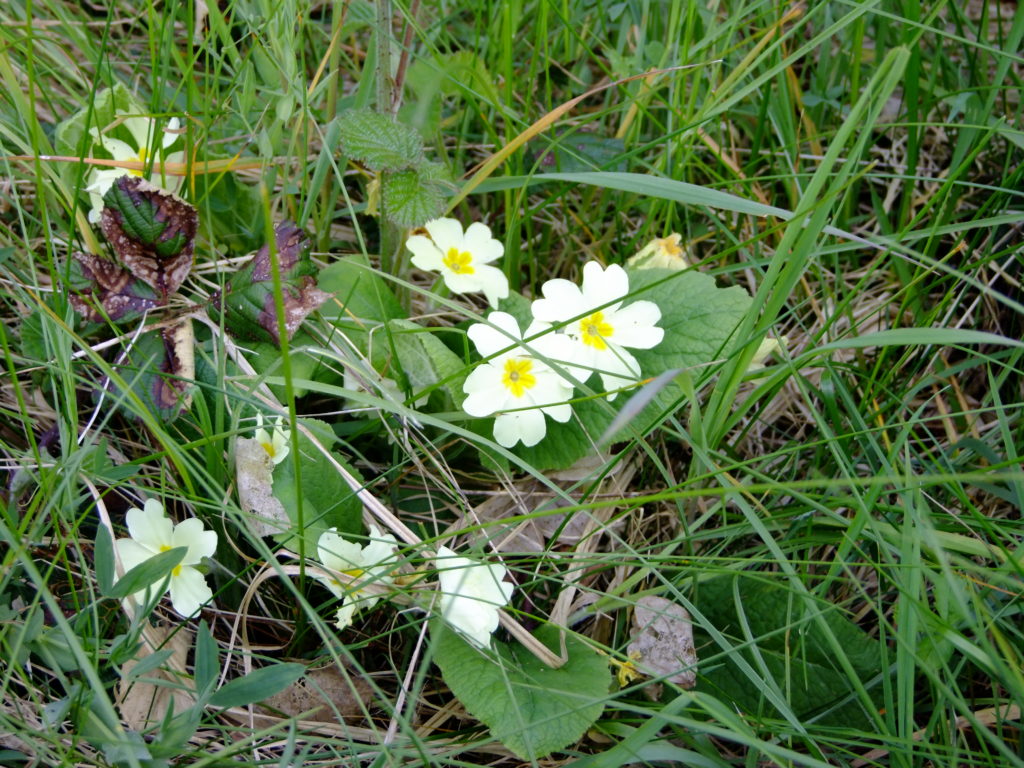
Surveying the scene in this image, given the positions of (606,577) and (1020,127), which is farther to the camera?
(1020,127)

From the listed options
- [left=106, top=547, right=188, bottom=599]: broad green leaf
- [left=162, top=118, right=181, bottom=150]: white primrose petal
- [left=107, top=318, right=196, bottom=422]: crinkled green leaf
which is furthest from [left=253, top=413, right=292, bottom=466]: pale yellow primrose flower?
[left=162, top=118, right=181, bottom=150]: white primrose petal

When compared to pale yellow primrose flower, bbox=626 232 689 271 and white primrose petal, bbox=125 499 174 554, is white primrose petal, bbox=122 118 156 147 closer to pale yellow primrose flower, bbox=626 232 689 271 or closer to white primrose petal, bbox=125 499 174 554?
white primrose petal, bbox=125 499 174 554

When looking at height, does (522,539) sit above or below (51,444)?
below

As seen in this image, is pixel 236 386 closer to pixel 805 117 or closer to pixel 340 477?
pixel 340 477

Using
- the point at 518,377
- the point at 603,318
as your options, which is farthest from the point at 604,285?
the point at 518,377

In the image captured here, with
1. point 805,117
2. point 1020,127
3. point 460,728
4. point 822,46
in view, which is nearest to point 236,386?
point 460,728

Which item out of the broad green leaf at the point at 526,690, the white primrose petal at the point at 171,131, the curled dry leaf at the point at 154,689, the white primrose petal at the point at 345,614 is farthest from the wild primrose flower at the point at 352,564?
the white primrose petal at the point at 171,131

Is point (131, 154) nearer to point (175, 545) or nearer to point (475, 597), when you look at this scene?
point (175, 545)
